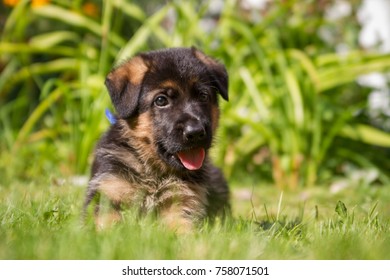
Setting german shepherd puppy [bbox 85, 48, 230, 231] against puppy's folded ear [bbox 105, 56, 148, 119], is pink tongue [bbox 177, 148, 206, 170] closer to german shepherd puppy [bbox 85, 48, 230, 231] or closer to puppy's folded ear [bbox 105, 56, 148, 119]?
german shepherd puppy [bbox 85, 48, 230, 231]

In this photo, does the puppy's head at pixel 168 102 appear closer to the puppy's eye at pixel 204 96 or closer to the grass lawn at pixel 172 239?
the puppy's eye at pixel 204 96

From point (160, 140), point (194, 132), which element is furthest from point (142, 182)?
point (194, 132)

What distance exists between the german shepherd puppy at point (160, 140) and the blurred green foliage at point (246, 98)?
230 cm

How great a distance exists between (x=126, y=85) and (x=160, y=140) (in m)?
0.45

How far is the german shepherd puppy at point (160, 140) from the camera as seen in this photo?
3.90 meters

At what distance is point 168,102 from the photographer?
13.3 feet

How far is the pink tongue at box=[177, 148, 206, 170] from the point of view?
159 inches

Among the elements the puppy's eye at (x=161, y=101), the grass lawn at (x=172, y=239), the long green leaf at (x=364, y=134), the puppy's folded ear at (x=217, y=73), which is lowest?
the grass lawn at (x=172, y=239)

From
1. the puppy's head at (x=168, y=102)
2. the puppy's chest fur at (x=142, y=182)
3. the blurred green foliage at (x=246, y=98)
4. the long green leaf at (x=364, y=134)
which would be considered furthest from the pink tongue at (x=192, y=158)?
the long green leaf at (x=364, y=134)

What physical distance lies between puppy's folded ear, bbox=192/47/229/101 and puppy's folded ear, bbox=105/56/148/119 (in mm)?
465

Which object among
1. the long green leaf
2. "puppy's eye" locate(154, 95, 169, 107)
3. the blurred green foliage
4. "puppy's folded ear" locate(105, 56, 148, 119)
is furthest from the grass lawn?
the long green leaf

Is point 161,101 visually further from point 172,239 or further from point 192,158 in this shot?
point 172,239
